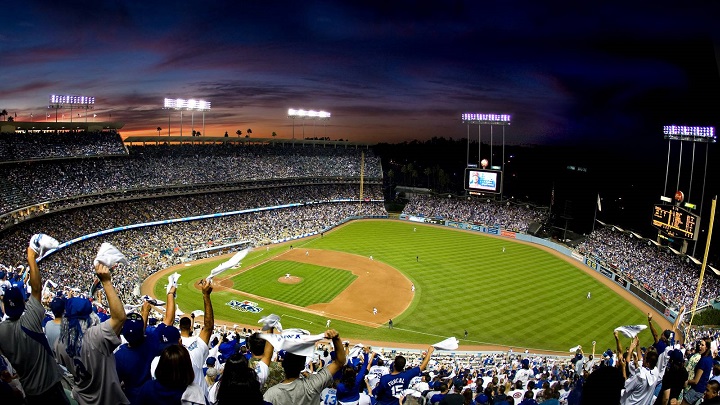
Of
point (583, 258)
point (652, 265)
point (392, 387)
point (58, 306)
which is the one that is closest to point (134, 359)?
point (58, 306)

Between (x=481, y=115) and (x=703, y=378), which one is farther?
(x=481, y=115)

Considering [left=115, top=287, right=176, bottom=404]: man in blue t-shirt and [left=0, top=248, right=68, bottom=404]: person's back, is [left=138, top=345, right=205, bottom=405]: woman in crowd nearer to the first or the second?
[left=115, top=287, right=176, bottom=404]: man in blue t-shirt

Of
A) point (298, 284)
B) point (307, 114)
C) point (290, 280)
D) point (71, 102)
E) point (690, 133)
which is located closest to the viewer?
point (298, 284)

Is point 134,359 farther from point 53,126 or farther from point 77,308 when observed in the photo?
point 53,126

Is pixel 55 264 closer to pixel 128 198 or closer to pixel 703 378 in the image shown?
pixel 128 198

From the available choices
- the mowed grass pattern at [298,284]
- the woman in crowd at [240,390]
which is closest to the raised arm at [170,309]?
the woman in crowd at [240,390]

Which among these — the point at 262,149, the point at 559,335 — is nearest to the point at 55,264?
the point at 559,335

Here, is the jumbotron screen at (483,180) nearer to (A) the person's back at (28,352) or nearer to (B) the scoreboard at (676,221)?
(B) the scoreboard at (676,221)
